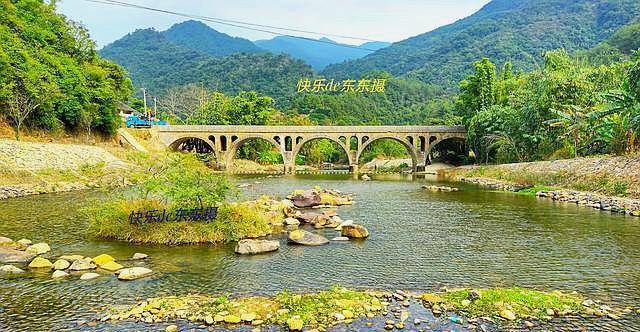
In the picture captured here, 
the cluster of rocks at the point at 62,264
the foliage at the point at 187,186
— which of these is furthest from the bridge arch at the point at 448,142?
the cluster of rocks at the point at 62,264

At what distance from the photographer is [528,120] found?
40625 mm

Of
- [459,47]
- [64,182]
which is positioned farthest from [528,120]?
[459,47]

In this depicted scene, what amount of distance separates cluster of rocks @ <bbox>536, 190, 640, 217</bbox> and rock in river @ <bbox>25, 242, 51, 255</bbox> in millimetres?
24171

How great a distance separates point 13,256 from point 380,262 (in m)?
10.8

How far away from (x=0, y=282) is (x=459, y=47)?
182905 millimetres

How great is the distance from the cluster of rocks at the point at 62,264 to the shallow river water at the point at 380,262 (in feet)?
1.15

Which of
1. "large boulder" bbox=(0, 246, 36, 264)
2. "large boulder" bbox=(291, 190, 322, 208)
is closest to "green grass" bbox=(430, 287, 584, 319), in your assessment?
"large boulder" bbox=(0, 246, 36, 264)

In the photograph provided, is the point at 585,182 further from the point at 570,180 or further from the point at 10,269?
the point at 10,269

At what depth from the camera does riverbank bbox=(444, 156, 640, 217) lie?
24453 mm

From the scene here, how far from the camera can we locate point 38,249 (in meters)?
14.4

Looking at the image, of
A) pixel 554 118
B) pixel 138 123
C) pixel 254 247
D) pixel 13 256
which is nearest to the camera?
pixel 13 256

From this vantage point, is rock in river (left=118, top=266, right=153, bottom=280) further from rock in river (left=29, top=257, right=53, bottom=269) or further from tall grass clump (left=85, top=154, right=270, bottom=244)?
tall grass clump (left=85, top=154, right=270, bottom=244)

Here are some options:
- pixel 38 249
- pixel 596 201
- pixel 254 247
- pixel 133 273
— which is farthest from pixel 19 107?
pixel 596 201

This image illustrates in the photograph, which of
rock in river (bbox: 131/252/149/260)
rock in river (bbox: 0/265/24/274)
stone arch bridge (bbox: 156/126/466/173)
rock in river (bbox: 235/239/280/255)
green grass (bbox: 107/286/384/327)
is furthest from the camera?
stone arch bridge (bbox: 156/126/466/173)
